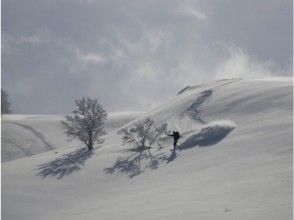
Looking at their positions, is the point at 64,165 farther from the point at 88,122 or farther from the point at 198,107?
the point at 198,107

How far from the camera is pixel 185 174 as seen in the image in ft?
89.6

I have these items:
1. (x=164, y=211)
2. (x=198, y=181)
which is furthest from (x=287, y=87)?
(x=164, y=211)

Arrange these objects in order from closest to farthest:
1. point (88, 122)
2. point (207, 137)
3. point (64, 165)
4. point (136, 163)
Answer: point (136, 163) < point (64, 165) < point (207, 137) < point (88, 122)

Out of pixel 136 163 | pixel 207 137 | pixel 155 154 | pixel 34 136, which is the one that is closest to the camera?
pixel 136 163

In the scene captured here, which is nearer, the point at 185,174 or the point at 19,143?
the point at 185,174

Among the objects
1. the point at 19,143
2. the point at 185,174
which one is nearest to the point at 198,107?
the point at 19,143

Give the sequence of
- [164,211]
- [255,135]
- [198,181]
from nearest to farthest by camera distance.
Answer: [164,211] → [198,181] → [255,135]

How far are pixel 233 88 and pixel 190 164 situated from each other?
26.9 m

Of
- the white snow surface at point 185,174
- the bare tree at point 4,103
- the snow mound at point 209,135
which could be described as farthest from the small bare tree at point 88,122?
the bare tree at point 4,103

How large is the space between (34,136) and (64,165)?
1196 inches

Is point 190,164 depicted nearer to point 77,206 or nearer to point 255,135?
point 255,135

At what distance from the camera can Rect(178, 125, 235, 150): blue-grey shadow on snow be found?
3406cm

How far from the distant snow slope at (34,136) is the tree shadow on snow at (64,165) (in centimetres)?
1397

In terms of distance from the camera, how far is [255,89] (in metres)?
50.8
